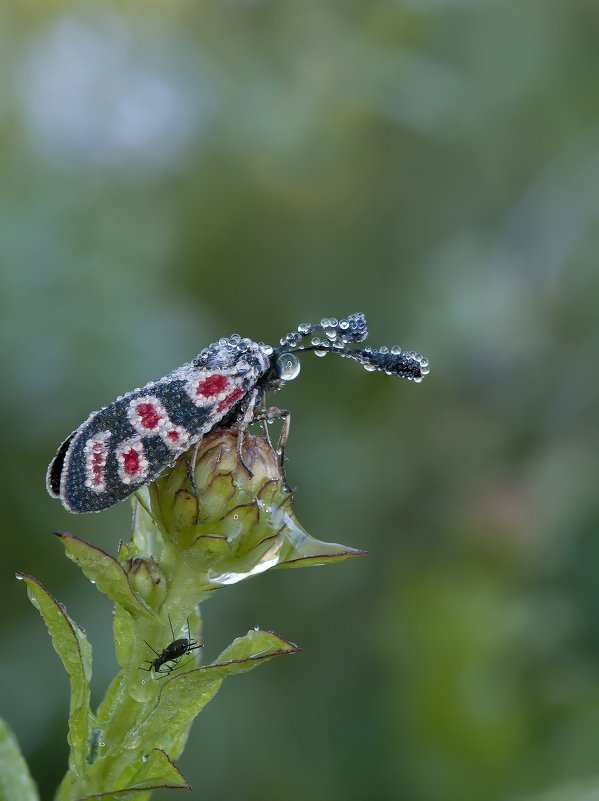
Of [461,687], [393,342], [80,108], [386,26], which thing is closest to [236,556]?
[461,687]

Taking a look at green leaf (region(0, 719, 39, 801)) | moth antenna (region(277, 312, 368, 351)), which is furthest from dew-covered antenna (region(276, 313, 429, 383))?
green leaf (region(0, 719, 39, 801))

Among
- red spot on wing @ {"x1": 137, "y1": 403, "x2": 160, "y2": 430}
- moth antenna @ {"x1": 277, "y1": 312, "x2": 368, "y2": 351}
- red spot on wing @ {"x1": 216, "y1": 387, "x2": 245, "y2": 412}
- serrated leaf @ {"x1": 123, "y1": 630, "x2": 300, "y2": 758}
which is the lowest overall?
serrated leaf @ {"x1": 123, "y1": 630, "x2": 300, "y2": 758}

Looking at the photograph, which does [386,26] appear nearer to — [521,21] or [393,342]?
[521,21]

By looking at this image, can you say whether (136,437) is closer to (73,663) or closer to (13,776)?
(73,663)

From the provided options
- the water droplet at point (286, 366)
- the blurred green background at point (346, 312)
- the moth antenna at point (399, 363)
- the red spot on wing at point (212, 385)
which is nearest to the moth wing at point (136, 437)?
the red spot on wing at point (212, 385)

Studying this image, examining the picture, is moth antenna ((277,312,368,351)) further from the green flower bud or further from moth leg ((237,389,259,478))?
the green flower bud

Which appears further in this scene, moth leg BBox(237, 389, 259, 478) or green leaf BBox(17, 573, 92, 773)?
moth leg BBox(237, 389, 259, 478)
